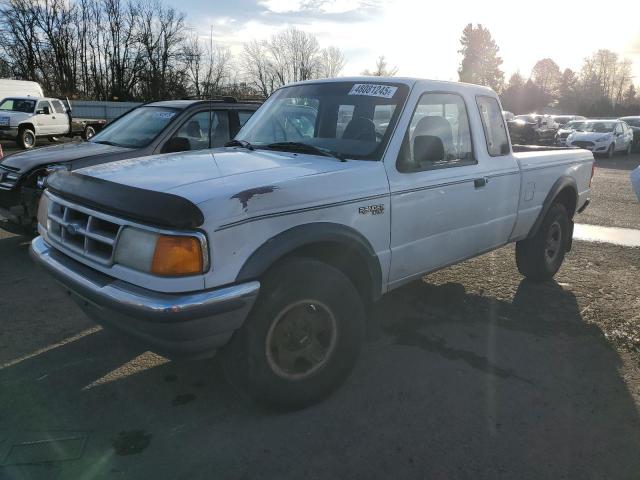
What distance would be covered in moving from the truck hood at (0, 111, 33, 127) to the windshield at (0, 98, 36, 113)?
407mm

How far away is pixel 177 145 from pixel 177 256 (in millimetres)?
3939

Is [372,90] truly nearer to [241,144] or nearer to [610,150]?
[241,144]

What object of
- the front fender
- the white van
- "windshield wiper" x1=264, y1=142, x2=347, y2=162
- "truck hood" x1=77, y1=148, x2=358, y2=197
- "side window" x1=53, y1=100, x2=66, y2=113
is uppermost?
the white van

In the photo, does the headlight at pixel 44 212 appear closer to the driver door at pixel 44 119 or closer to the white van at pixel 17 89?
the driver door at pixel 44 119

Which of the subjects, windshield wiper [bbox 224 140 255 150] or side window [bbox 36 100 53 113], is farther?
side window [bbox 36 100 53 113]

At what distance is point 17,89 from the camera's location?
23609 mm

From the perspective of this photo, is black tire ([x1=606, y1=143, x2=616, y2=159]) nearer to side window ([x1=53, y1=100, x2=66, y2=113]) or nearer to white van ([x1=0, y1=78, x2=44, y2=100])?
side window ([x1=53, y1=100, x2=66, y2=113])

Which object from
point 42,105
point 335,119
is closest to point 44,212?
point 335,119

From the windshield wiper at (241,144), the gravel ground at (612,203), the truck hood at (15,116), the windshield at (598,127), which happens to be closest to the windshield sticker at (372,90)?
the windshield wiper at (241,144)

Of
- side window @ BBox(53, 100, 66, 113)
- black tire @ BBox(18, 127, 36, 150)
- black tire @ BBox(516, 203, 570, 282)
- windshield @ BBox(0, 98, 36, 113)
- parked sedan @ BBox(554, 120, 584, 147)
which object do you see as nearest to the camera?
black tire @ BBox(516, 203, 570, 282)

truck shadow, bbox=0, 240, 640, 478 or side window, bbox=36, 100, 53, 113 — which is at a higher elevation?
side window, bbox=36, 100, 53, 113

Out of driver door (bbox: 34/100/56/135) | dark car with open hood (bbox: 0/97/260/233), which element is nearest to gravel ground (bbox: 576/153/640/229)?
dark car with open hood (bbox: 0/97/260/233)

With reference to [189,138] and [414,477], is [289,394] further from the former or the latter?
[189,138]

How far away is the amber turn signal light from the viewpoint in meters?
2.41
